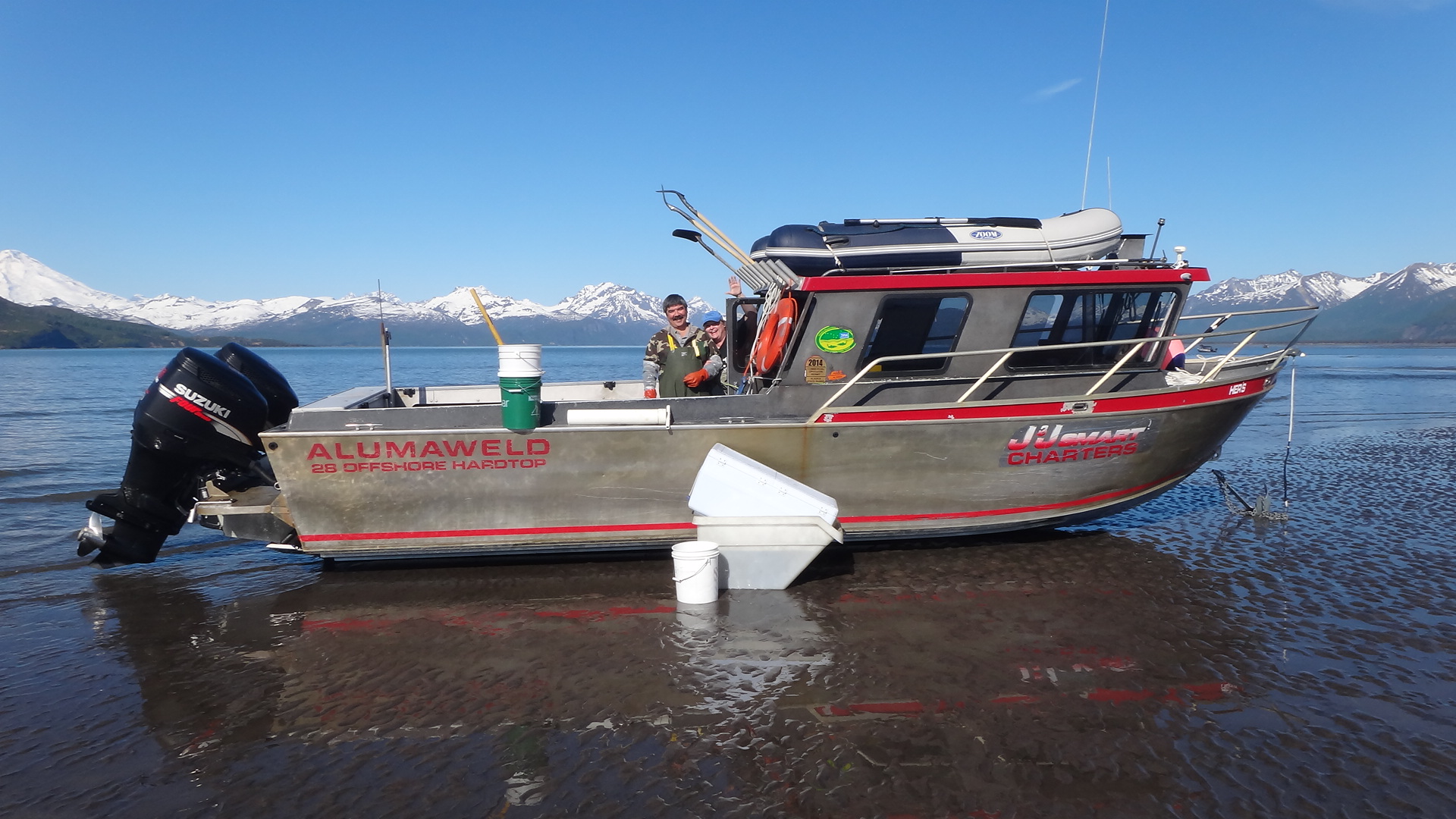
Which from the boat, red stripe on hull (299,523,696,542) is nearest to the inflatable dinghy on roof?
the boat

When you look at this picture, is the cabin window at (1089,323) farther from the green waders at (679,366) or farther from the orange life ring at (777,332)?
the green waders at (679,366)

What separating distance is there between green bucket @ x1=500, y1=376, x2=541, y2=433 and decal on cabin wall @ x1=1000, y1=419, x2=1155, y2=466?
393cm

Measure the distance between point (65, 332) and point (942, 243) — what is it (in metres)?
211

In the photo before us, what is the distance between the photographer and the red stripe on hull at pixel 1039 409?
6.23 metres

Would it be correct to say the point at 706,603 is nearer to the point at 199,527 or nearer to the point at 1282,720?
the point at 1282,720

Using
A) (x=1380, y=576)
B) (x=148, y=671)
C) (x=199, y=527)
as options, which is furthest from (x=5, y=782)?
(x=1380, y=576)

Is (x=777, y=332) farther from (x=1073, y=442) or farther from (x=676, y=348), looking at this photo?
(x=1073, y=442)

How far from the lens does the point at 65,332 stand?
161 m

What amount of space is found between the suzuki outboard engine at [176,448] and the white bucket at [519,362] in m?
2.00

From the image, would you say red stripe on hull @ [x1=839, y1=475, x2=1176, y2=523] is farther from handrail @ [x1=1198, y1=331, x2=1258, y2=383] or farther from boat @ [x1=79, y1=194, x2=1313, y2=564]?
handrail @ [x1=1198, y1=331, x2=1258, y2=383]

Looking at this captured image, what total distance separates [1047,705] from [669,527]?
3257 mm

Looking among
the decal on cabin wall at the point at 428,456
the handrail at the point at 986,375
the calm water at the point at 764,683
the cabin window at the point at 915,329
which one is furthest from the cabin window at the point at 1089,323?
the decal on cabin wall at the point at 428,456

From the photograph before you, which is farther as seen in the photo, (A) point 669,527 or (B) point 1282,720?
(A) point 669,527

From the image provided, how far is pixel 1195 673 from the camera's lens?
459 centimetres
